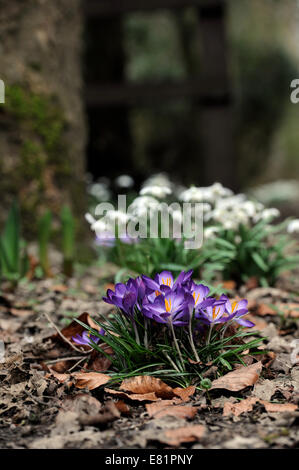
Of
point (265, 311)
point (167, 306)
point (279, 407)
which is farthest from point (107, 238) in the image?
point (279, 407)

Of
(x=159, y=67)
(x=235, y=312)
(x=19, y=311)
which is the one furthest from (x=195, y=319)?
(x=159, y=67)

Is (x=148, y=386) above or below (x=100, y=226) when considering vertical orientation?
below

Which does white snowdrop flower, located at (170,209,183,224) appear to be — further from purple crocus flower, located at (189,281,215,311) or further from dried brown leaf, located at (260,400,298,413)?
dried brown leaf, located at (260,400,298,413)

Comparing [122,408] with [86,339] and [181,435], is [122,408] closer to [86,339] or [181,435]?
[181,435]

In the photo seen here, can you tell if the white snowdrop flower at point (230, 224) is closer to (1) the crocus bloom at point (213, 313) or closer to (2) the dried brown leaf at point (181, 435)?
(1) the crocus bloom at point (213, 313)

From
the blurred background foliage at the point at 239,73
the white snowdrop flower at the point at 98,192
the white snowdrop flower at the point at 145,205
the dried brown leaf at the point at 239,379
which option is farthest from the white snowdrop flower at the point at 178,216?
the blurred background foliage at the point at 239,73

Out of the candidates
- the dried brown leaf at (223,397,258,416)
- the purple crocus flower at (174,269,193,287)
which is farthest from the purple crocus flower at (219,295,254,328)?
the dried brown leaf at (223,397,258,416)

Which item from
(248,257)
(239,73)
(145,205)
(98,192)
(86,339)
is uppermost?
(239,73)
